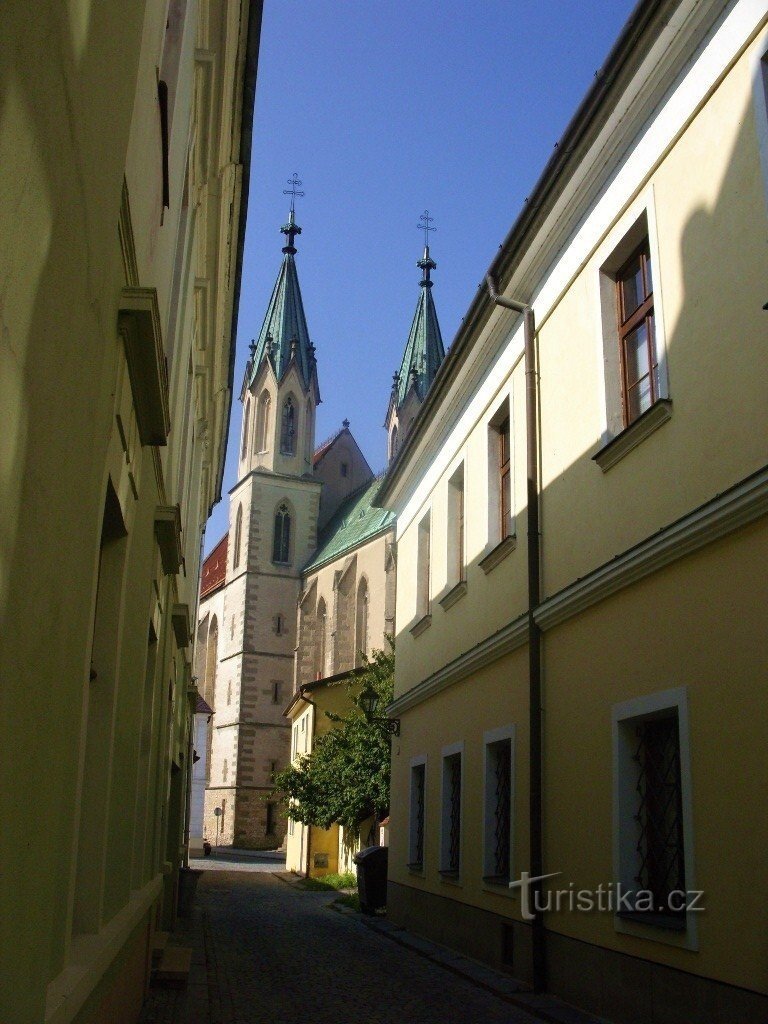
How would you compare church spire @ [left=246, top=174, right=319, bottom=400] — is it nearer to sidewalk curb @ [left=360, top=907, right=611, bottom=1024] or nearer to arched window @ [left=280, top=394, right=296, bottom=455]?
arched window @ [left=280, top=394, right=296, bottom=455]

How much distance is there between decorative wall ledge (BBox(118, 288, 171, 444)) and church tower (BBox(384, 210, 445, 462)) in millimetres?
59652

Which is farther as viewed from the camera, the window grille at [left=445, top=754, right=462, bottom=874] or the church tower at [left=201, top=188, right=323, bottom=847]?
the church tower at [left=201, top=188, right=323, bottom=847]

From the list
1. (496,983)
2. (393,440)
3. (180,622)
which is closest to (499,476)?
(180,622)

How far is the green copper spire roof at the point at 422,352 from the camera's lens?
68438 millimetres

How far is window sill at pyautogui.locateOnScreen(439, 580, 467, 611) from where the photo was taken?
46.4 feet

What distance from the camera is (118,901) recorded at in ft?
22.3

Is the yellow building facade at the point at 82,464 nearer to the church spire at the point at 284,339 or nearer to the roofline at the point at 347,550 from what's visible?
the roofline at the point at 347,550

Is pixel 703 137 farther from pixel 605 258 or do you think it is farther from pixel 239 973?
pixel 239 973

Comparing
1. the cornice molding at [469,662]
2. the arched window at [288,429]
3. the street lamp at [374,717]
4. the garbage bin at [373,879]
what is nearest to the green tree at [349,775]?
the street lamp at [374,717]

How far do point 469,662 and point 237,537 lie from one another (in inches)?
2062

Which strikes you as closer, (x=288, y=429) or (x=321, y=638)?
(x=321, y=638)

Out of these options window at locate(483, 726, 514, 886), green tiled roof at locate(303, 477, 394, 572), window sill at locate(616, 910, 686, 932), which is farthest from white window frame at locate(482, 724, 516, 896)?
green tiled roof at locate(303, 477, 394, 572)

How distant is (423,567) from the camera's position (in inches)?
690

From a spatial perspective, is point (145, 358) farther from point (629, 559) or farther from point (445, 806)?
point (445, 806)
